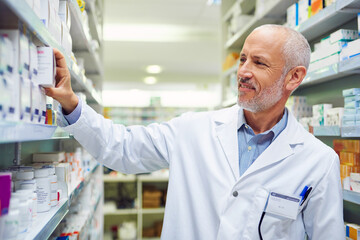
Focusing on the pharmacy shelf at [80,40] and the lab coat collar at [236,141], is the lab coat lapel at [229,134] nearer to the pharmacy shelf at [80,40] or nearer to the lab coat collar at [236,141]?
the lab coat collar at [236,141]

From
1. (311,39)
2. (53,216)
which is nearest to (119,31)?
(311,39)

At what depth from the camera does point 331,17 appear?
84.2 inches

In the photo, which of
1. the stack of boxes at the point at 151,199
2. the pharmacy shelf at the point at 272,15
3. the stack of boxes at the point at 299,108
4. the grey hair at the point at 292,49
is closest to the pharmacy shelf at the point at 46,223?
the grey hair at the point at 292,49

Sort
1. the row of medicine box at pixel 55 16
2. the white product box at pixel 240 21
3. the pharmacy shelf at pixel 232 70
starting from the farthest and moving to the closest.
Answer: the white product box at pixel 240 21, the pharmacy shelf at pixel 232 70, the row of medicine box at pixel 55 16

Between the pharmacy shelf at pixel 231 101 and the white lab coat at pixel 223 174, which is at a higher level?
the pharmacy shelf at pixel 231 101

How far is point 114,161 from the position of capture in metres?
1.55

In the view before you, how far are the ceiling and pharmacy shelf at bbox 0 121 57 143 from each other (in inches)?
184

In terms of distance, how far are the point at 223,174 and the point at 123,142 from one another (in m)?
0.51

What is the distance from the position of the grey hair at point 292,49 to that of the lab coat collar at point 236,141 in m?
0.28

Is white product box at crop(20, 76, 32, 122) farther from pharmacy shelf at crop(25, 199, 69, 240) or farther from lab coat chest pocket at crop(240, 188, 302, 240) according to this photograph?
lab coat chest pocket at crop(240, 188, 302, 240)

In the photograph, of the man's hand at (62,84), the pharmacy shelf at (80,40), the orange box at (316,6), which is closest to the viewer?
the man's hand at (62,84)

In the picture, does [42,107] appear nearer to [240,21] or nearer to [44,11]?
[44,11]

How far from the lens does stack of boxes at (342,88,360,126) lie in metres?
1.80

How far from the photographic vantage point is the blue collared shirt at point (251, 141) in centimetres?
163
